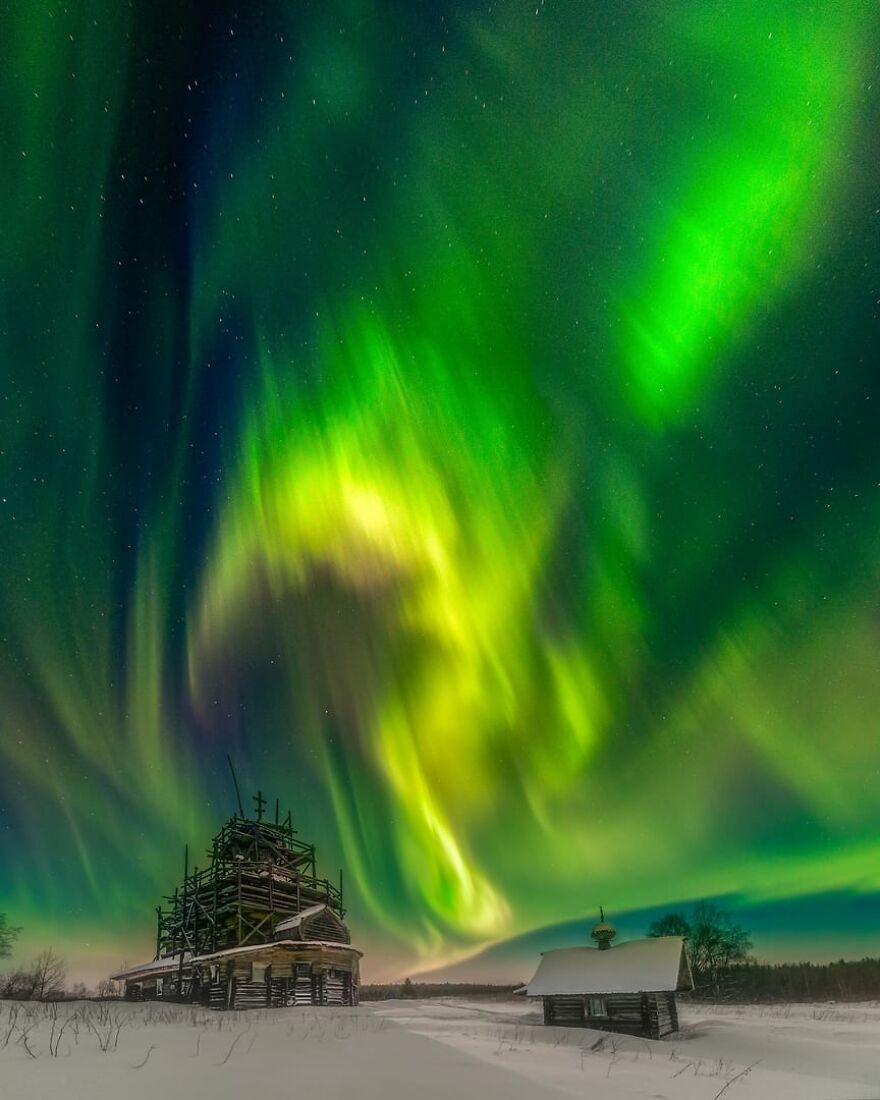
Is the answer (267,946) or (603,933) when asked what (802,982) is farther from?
(267,946)

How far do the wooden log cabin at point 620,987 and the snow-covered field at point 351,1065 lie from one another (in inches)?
191

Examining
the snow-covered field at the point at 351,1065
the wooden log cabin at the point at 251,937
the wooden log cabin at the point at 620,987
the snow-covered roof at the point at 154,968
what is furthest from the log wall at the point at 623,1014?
the snow-covered roof at the point at 154,968

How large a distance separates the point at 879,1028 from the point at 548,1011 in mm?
20054

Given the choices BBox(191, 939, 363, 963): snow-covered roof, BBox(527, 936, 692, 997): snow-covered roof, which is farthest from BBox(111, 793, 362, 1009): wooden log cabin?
BBox(527, 936, 692, 997): snow-covered roof

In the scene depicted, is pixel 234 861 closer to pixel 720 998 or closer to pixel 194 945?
pixel 194 945

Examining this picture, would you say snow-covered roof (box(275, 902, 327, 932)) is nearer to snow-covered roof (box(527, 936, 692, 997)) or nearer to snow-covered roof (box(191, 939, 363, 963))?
snow-covered roof (box(191, 939, 363, 963))

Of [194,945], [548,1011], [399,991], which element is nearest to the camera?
[548,1011]

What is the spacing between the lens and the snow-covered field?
10.1 metres

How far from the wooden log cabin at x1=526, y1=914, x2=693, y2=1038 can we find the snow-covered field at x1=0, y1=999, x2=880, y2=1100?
191 inches

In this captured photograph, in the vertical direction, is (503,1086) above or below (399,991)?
above

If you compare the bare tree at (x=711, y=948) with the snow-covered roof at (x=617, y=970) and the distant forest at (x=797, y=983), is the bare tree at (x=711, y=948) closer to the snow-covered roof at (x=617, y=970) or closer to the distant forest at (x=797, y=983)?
the distant forest at (x=797, y=983)

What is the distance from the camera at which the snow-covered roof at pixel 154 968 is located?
37.2 m

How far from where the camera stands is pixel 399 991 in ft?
382

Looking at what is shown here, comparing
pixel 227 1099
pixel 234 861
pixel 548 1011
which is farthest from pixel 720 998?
pixel 227 1099
